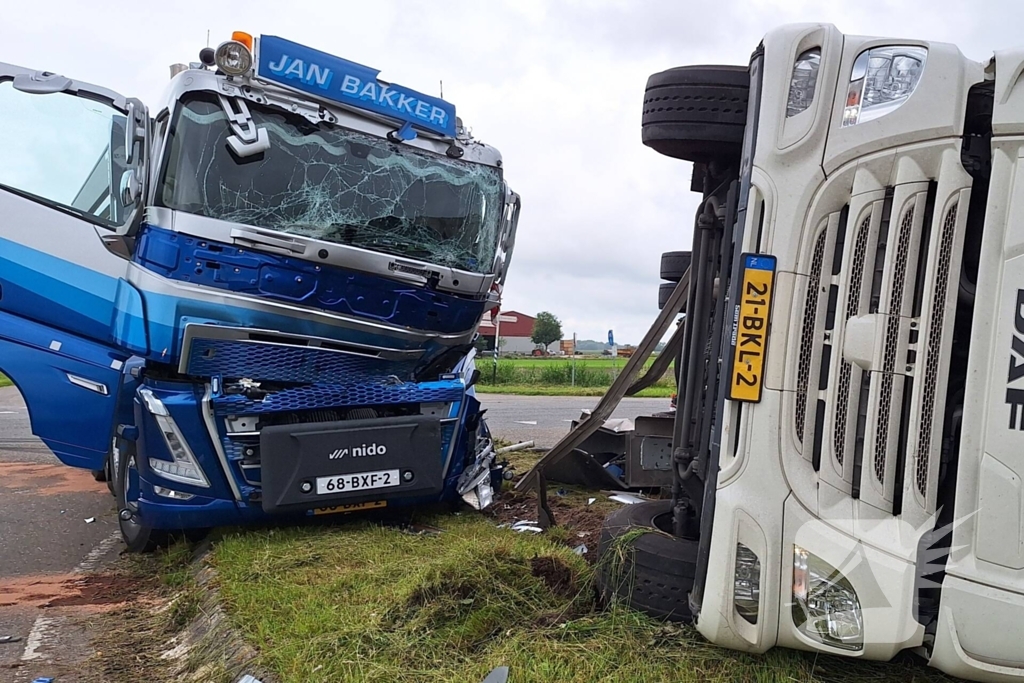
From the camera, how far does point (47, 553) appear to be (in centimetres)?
520

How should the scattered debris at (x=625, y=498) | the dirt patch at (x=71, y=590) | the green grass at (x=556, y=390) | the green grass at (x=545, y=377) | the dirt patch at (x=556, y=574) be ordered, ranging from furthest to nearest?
1. the green grass at (x=545, y=377)
2. the green grass at (x=556, y=390)
3. the scattered debris at (x=625, y=498)
4. the dirt patch at (x=71, y=590)
5. the dirt patch at (x=556, y=574)

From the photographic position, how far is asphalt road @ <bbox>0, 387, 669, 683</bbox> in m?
3.54

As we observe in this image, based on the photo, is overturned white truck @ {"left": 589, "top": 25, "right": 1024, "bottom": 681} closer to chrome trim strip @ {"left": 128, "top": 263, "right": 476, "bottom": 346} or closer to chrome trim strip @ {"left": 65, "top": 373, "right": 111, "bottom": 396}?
chrome trim strip @ {"left": 128, "top": 263, "right": 476, "bottom": 346}

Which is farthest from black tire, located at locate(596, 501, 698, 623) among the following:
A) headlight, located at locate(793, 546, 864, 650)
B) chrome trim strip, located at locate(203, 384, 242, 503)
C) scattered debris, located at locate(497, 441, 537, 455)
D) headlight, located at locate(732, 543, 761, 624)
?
scattered debris, located at locate(497, 441, 537, 455)

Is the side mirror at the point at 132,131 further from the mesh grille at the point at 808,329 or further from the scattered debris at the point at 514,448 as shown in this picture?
the scattered debris at the point at 514,448

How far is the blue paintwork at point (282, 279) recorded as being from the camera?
14.0 feet

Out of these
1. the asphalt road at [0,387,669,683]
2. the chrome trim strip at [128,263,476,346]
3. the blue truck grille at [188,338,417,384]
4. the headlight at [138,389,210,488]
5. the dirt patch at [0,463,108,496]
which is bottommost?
the dirt patch at [0,463,108,496]

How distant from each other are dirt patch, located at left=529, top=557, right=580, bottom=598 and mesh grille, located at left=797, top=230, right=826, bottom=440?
1.25 m

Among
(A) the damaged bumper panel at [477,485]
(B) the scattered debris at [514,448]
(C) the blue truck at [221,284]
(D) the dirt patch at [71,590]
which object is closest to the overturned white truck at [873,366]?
(C) the blue truck at [221,284]

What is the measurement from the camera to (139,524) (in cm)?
476

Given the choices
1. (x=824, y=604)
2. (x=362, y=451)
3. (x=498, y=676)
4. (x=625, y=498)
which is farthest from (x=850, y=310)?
(x=625, y=498)

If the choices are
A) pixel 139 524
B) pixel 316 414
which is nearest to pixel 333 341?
pixel 316 414

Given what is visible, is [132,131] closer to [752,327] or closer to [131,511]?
[131,511]

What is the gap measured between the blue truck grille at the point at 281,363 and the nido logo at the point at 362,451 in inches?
16.6
